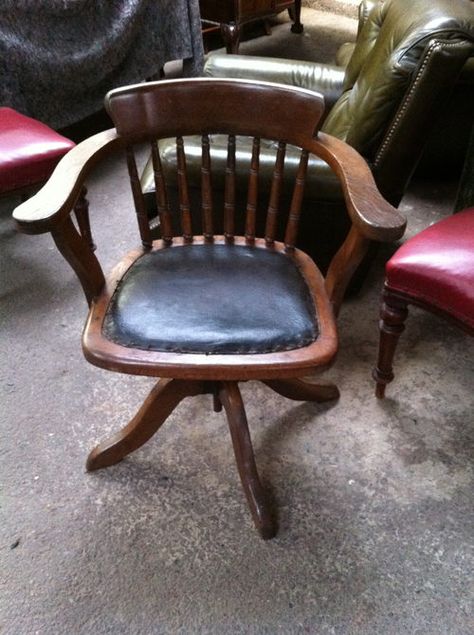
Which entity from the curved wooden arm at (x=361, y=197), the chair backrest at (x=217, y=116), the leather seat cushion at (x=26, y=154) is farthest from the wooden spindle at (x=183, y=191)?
the leather seat cushion at (x=26, y=154)

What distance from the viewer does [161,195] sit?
1196mm

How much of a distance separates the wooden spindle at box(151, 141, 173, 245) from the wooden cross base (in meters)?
0.34

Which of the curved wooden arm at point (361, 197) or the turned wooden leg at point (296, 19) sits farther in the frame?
the turned wooden leg at point (296, 19)

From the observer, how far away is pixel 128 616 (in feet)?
3.42

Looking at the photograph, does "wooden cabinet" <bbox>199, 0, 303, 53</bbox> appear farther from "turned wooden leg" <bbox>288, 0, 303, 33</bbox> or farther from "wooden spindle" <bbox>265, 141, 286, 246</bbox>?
"wooden spindle" <bbox>265, 141, 286, 246</bbox>

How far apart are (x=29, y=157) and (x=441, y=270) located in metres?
1.21

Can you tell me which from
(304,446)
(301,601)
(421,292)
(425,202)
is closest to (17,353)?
(304,446)

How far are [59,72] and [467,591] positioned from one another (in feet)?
7.58

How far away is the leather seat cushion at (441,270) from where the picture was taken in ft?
3.67

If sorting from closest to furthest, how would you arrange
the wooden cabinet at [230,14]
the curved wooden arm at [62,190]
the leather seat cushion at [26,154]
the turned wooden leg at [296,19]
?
1. the curved wooden arm at [62,190]
2. the leather seat cushion at [26,154]
3. the wooden cabinet at [230,14]
4. the turned wooden leg at [296,19]

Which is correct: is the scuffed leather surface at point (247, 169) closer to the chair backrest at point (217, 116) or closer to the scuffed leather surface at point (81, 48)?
the chair backrest at point (217, 116)

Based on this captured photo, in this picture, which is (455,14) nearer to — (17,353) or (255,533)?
(255,533)

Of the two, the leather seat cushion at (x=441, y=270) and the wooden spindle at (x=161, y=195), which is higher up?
the wooden spindle at (x=161, y=195)

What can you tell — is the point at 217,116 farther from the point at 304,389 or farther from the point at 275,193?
the point at 304,389
